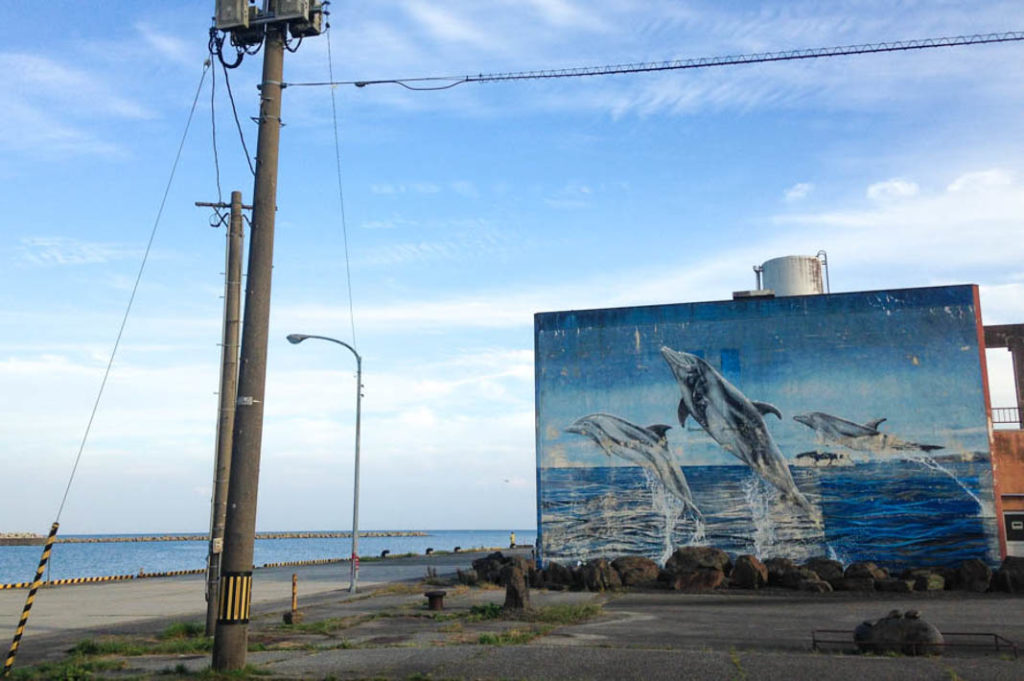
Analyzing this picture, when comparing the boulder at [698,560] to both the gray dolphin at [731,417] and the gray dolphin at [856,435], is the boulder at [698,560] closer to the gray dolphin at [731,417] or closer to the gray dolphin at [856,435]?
the gray dolphin at [731,417]

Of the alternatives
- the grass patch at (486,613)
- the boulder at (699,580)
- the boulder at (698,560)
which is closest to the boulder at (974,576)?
the boulder at (698,560)

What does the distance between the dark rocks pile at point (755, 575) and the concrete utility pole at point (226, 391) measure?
9.45 m

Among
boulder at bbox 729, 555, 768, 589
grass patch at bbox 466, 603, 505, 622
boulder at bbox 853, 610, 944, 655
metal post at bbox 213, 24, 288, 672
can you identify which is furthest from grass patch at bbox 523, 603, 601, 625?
metal post at bbox 213, 24, 288, 672

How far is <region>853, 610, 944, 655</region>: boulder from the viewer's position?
1334cm

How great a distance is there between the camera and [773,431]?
29.6 metres

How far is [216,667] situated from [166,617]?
11.4 metres

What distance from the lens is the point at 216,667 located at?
11.7 meters

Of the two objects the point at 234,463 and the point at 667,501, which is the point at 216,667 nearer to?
the point at 234,463

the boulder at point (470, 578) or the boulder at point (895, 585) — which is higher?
the boulder at point (895, 585)

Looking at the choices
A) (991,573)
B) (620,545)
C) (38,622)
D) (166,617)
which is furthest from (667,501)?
(38,622)

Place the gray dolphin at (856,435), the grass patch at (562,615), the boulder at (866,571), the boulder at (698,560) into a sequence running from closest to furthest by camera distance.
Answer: the grass patch at (562,615) < the boulder at (866,571) < the boulder at (698,560) < the gray dolphin at (856,435)

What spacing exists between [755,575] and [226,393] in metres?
17.8

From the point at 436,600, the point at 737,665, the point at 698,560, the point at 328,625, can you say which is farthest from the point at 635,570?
the point at 737,665

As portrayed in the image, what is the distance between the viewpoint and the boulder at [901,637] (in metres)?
13.3
